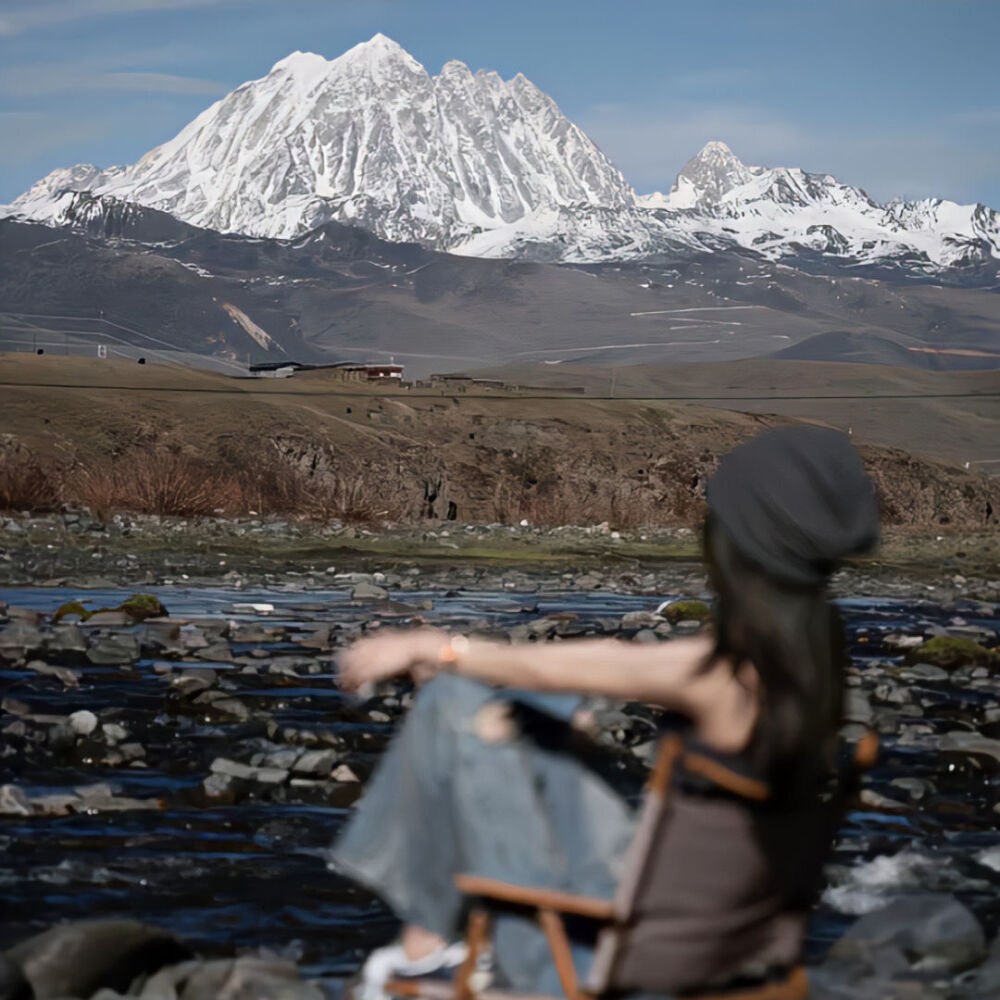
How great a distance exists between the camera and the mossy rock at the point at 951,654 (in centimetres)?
1253

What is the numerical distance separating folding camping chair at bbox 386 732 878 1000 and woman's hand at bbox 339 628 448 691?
44 cm

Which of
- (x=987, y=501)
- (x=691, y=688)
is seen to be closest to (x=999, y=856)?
(x=691, y=688)

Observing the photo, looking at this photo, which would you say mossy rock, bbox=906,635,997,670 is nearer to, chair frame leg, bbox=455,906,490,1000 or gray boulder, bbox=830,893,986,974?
gray boulder, bbox=830,893,986,974

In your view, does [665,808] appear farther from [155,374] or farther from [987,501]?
[155,374]

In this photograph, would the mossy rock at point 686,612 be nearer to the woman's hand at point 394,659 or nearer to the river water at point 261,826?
the river water at point 261,826

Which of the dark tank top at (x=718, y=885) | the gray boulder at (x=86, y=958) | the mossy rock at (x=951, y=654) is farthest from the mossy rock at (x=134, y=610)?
the dark tank top at (x=718, y=885)

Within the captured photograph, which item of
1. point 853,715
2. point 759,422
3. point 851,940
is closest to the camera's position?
point 851,940

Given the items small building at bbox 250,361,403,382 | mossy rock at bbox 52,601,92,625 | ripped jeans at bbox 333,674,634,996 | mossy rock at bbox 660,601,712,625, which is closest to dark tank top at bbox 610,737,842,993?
ripped jeans at bbox 333,674,634,996

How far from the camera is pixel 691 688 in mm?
3127

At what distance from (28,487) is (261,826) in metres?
23.7

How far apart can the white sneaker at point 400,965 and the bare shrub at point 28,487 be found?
25.7m

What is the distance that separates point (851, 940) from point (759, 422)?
56.8 m

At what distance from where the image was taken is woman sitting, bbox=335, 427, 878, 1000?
3.06m

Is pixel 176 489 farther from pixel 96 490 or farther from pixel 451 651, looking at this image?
pixel 451 651
